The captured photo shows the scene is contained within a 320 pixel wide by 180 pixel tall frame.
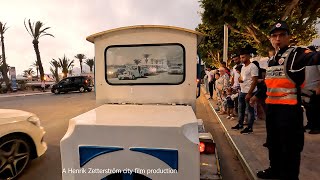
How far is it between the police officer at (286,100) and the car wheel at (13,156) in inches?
159

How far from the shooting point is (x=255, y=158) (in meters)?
4.31

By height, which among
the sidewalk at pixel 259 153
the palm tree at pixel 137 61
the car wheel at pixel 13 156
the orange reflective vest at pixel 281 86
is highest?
the palm tree at pixel 137 61

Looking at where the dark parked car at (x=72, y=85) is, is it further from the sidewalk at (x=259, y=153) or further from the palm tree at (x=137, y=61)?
the palm tree at (x=137, y=61)

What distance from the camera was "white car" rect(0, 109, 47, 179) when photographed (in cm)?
373

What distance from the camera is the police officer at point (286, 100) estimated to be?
2857 mm

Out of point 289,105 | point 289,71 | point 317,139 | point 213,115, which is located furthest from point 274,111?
point 213,115

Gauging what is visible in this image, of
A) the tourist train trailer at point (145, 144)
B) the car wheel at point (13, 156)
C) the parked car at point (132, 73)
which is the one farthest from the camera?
the parked car at point (132, 73)

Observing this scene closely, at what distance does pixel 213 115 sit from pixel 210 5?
613 cm

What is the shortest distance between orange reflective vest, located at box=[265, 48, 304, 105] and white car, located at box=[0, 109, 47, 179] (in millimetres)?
4026

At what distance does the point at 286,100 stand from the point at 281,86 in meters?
0.19

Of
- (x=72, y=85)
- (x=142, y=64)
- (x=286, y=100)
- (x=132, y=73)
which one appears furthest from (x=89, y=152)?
(x=72, y=85)

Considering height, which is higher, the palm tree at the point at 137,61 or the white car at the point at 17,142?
the palm tree at the point at 137,61

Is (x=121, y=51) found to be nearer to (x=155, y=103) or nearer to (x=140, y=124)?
(x=155, y=103)

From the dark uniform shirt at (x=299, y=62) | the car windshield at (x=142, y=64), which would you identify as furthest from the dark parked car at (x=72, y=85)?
the dark uniform shirt at (x=299, y=62)
